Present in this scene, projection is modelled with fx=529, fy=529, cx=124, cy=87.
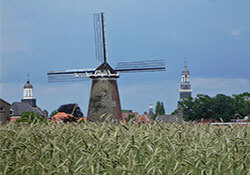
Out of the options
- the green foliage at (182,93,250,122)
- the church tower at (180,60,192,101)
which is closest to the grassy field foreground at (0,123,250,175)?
the green foliage at (182,93,250,122)

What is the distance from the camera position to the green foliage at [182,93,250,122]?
86625 millimetres

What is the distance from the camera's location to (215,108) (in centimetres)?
8731

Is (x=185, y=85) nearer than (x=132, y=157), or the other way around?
(x=132, y=157)

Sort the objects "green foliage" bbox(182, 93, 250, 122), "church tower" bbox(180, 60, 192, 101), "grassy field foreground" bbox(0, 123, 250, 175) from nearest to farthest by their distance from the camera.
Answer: "grassy field foreground" bbox(0, 123, 250, 175), "green foliage" bbox(182, 93, 250, 122), "church tower" bbox(180, 60, 192, 101)

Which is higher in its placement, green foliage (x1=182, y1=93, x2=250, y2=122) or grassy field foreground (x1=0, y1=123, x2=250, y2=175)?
green foliage (x1=182, y1=93, x2=250, y2=122)

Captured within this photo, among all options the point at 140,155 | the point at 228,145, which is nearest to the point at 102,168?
the point at 140,155

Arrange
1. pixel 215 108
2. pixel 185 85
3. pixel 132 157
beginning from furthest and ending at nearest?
pixel 185 85 < pixel 215 108 < pixel 132 157

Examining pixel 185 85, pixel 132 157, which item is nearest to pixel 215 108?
pixel 132 157

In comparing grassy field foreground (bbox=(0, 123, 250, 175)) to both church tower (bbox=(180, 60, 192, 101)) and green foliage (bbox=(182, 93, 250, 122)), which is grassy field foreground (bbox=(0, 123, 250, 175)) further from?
church tower (bbox=(180, 60, 192, 101))

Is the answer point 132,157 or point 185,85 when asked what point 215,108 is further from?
point 185,85

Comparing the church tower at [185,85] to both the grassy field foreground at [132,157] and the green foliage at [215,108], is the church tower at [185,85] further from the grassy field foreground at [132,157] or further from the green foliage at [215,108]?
the grassy field foreground at [132,157]

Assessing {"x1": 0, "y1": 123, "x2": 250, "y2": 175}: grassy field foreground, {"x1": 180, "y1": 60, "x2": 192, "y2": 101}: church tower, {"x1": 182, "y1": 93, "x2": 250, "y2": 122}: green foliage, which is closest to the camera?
{"x1": 0, "y1": 123, "x2": 250, "y2": 175}: grassy field foreground

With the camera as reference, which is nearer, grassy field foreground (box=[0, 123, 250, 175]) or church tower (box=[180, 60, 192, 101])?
grassy field foreground (box=[0, 123, 250, 175])

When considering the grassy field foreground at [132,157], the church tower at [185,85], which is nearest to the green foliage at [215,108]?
the grassy field foreground at [132,157]
